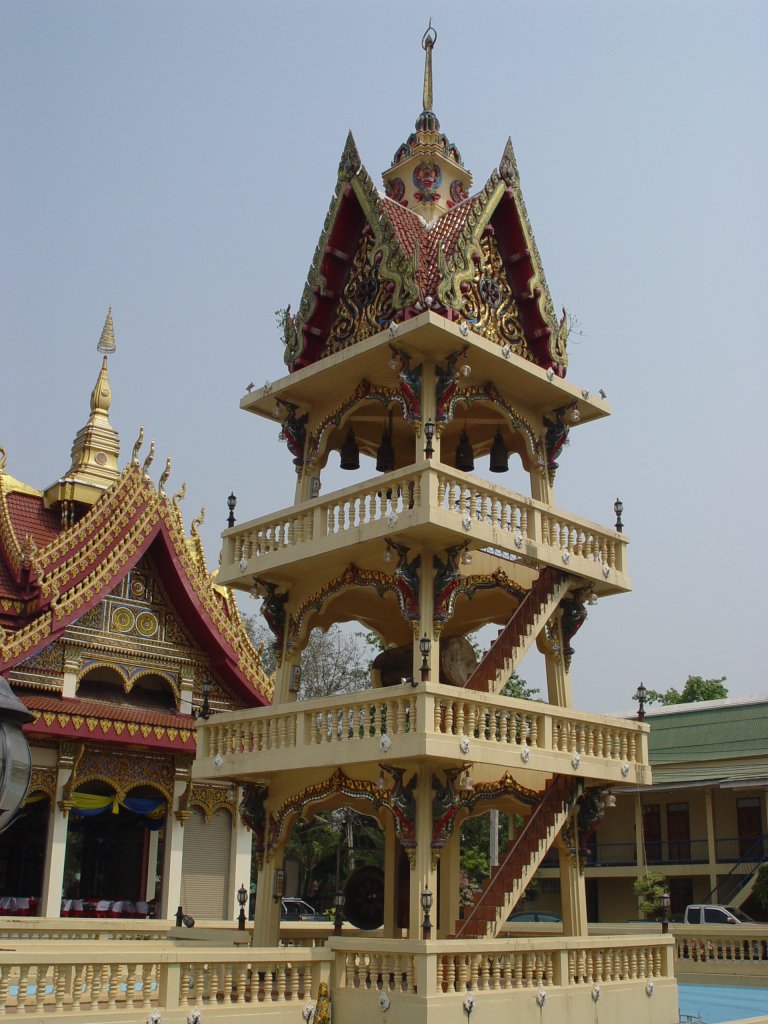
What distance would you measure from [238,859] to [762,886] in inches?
512

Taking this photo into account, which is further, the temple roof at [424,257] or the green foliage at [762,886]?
the green foliage at [762,886]

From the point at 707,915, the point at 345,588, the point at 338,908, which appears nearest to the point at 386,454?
the point at 345,588

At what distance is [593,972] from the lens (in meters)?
13.3

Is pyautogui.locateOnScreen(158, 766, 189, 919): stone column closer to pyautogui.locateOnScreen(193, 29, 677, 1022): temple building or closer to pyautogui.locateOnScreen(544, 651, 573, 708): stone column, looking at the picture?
pyautogui.locateOnScreen(193, 29, 677, 1022): temple building

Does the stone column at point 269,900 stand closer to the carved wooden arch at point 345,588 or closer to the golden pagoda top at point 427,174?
the carved wooden arch at point 345,588

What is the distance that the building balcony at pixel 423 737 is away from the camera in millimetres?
12539

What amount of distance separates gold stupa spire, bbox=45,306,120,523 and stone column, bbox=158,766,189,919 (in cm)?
606

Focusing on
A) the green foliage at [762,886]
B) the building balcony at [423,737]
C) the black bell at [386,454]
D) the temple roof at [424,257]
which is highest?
the temple roof at [424,257]

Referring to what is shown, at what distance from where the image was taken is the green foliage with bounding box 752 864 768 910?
1129 inches

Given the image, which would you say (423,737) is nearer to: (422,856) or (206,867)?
(422,856)

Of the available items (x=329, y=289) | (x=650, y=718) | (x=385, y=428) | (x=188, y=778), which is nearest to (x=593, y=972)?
(x=385, y=428)

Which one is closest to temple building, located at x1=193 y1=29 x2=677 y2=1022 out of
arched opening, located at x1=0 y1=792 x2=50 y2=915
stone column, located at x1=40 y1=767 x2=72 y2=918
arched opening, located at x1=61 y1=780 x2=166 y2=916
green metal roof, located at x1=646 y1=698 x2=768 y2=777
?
stone column, located at x1=40 y1=767 x2=72 y2=918

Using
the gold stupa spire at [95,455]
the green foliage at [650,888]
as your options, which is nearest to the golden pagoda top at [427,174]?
the gold stupa spire at [95,455]

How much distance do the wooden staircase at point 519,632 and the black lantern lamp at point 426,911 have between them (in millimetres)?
2653
